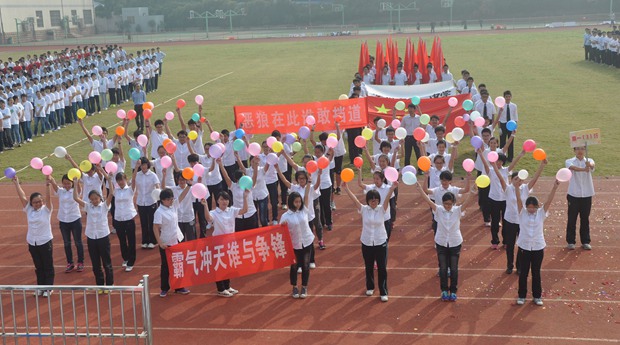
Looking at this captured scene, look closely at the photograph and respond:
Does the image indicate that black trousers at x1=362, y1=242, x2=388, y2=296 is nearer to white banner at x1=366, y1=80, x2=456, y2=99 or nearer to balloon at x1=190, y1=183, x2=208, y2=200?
balloon at x1=190, y1=183, x2=208, y2=200

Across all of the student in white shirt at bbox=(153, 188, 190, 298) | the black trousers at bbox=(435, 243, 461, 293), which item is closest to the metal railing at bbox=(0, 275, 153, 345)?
the student in white shirt at bbox=(153, 188, 190, 298)

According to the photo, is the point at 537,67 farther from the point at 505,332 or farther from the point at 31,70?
the point at 505,332

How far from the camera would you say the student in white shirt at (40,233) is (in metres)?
8.95

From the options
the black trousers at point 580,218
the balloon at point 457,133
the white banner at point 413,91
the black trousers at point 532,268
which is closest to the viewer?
the black trousers at point 532,268

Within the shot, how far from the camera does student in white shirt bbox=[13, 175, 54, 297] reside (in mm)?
8945

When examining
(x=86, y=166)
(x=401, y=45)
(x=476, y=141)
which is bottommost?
(x=86, y=166)

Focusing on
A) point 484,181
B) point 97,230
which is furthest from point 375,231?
point 97,230

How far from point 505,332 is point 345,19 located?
83626 millimetres

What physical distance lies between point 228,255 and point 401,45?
140ft

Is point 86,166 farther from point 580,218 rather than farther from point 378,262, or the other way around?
point 580,218

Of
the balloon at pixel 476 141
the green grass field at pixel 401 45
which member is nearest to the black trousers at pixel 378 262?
the balloon at pixel 476 141

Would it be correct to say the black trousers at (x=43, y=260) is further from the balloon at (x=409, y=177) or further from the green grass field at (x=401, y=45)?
the green grass field at (x=401, y=45)

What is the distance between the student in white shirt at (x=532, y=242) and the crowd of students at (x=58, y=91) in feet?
51.4

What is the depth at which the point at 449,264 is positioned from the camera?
8750 mm
